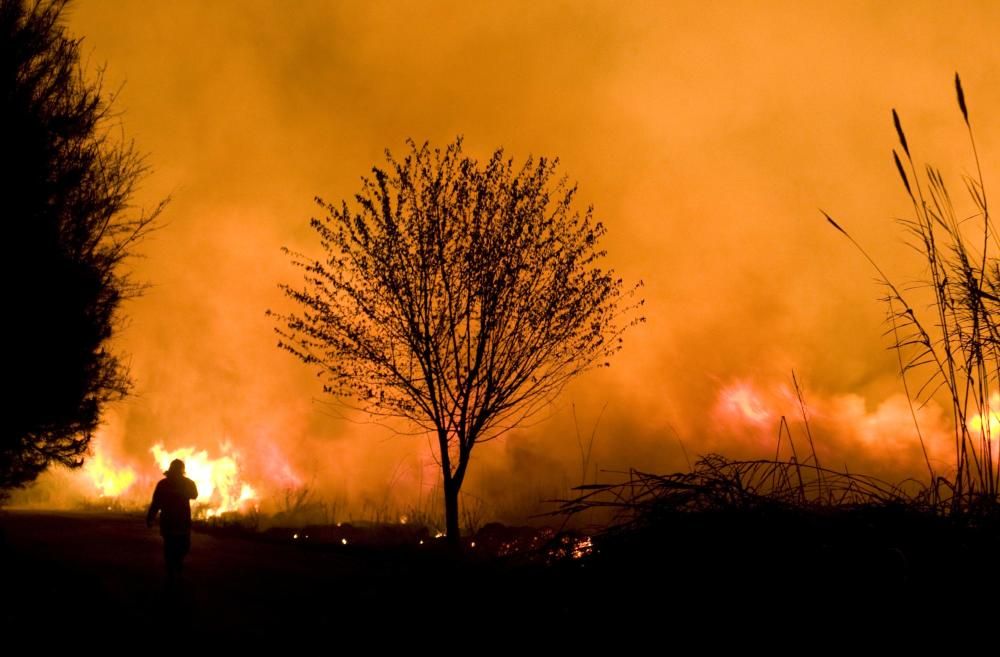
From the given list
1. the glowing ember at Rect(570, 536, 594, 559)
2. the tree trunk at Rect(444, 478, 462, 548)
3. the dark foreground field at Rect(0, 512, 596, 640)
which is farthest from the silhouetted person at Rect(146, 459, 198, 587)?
the glowing ember at Rect(570, 536, 594, 559)

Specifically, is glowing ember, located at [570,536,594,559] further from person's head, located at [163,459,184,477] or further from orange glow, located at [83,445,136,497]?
orange glow, located at [83,445,136,497]

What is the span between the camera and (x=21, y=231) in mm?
11297

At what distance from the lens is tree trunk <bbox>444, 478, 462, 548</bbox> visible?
11.9 meters

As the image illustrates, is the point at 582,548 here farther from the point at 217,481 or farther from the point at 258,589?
the point at 217,481

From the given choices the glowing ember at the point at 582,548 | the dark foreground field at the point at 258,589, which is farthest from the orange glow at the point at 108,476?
the glowing ember at the point at 582,548

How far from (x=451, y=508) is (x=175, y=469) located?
4.93 metres

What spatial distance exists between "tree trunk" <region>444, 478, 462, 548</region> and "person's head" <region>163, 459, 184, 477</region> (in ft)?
15.4

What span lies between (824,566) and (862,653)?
0.29 meters

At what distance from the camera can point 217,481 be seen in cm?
2109

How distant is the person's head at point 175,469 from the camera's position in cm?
1081

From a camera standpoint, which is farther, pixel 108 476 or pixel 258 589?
pixel 108 476

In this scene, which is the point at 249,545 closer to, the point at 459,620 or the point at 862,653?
the point at 459,620

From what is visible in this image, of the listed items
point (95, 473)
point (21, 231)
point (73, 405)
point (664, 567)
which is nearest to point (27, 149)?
point (21, 231)

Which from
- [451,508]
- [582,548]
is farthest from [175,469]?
[582,548]
